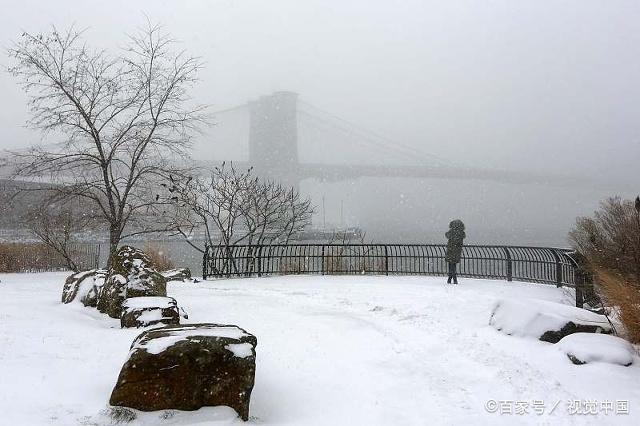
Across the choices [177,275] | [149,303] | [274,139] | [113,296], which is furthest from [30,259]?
[274,139]

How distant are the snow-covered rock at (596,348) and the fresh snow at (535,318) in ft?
1.04

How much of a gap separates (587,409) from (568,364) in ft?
3.36

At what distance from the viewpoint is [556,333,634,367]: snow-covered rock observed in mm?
5281

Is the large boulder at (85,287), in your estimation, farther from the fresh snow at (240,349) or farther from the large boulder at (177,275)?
the fresh snow at (240,349)

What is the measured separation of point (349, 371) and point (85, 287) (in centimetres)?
592

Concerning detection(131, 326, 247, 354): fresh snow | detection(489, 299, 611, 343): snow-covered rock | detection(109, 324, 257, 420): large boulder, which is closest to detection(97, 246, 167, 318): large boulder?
detection(131, 326, 247, 354): fresh snow

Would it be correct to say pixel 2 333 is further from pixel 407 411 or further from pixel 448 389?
pixel 448 389

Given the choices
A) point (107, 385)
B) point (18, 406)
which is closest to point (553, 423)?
point (107, 385)

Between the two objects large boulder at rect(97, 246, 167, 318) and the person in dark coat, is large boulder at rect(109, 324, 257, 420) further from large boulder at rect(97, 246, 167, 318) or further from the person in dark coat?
the person in dark coat

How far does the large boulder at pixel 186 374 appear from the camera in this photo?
3.90 m

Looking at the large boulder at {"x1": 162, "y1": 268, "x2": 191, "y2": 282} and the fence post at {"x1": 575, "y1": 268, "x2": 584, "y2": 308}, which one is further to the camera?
the large boulder at {"x1": 162, "y1": 268, "x2": 191, "y2": 282}

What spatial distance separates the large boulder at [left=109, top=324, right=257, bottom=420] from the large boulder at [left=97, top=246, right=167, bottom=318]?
3764 mm

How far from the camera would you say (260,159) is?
43.8 metres

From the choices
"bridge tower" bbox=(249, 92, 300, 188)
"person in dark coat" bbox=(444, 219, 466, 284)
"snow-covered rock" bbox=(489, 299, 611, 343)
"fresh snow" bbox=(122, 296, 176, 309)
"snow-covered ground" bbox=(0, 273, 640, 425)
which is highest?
"bridge tower" bbox=(249, 92, 300, 188)
